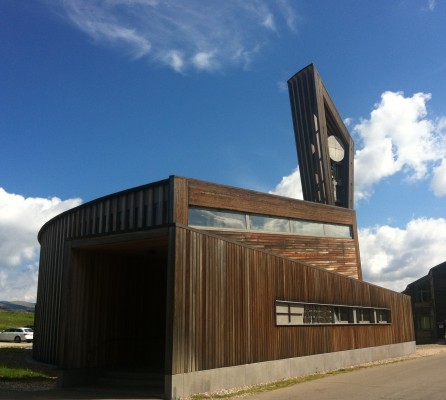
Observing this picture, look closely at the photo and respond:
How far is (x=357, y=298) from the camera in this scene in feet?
72.3

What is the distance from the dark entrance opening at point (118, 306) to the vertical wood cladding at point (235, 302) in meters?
1.40

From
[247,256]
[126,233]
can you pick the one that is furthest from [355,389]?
[126,233]

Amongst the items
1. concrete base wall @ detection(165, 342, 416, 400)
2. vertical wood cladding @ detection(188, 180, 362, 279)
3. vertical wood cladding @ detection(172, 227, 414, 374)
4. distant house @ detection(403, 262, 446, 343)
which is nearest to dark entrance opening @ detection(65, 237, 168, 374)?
vertical wood cladding @ detection(172, 227, 414, 374)

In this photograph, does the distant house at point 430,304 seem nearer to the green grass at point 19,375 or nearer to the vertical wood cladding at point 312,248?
the vertical wood cladding at point 312,248

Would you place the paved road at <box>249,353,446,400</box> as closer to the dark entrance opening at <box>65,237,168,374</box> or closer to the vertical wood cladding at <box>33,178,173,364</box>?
the dark entrance opening at <box>65,237,168,374</box>

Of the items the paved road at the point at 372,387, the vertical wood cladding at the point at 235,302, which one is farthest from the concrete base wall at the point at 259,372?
the paved road at the point at 372,387

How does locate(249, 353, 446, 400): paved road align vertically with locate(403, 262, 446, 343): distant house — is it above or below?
below

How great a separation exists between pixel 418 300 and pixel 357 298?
33606mm

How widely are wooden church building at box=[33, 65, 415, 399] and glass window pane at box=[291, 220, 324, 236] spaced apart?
60 millimetres

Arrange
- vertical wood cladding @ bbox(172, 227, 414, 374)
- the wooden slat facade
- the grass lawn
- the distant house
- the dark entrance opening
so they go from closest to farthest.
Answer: vertical wood cladding @ bbox(172, 227, 414, 374), the wooden slat facade, the dark entrance opening, the grass lawn, the distant house

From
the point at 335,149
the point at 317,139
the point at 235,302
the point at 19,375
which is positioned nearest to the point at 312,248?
the point at 235,302

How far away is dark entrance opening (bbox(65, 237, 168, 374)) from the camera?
549 inches

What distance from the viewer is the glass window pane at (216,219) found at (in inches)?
786

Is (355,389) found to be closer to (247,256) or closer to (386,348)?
(247,256)
